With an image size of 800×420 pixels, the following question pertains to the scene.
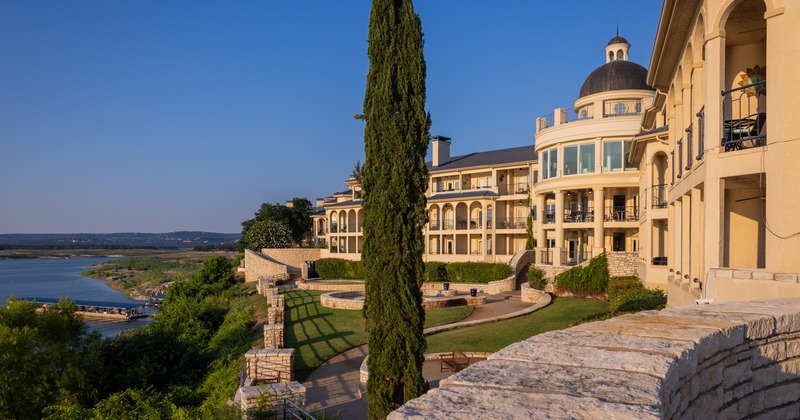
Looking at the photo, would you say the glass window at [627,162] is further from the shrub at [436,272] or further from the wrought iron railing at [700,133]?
the wrought iron railing at [700,133]

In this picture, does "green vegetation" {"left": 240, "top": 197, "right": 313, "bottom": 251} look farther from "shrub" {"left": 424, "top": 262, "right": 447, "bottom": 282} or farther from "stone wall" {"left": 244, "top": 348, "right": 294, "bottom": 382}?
"stone wall" {"left": 244, "top": 348, "right": 294, "bottom": 382}

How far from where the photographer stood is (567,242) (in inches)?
1478

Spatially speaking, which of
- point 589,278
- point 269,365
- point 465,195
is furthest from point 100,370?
point 465,195

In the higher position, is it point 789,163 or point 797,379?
point 789,163

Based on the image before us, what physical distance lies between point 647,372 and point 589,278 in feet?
92.1

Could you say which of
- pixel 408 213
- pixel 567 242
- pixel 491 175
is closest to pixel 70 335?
pixel 408 213

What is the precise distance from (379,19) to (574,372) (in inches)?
408

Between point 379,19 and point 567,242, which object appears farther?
point 567,242

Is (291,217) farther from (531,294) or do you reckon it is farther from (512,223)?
(531,294)

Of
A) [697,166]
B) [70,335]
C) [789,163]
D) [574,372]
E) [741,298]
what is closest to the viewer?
[574,372]

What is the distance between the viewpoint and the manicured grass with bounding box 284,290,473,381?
18.2m

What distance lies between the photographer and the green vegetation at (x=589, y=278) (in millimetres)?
29359

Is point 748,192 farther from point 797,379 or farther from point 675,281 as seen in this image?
point 797,379

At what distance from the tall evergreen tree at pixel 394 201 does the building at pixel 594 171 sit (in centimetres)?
2349
